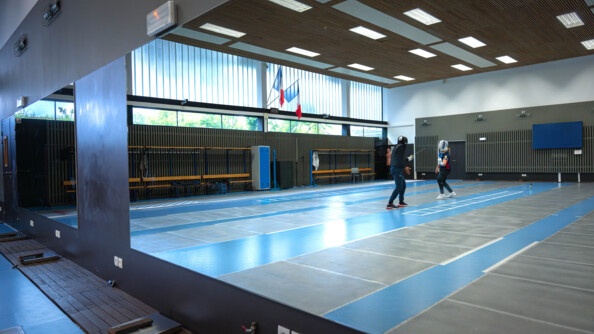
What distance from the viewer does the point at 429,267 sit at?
12.7 ft

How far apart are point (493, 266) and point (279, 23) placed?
7108 mm

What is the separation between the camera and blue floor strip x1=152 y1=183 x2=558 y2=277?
4.14m

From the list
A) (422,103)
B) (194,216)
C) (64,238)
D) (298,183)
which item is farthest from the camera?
(422,103)

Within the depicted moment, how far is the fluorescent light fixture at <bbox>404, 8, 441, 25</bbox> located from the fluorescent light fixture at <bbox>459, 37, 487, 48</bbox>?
6.40 ft

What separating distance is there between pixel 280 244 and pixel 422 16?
6.64 meters

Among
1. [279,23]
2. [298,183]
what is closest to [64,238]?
[279,23]

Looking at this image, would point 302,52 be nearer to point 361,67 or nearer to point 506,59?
point 361,67

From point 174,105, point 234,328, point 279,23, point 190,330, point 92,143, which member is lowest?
point 190,330

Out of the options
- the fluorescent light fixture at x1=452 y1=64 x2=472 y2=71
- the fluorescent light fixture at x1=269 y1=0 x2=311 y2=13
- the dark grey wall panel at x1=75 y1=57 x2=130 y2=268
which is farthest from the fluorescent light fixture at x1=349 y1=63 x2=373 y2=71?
the dark grey wall panel at x1=75 y1=57 x2=130 y2=268

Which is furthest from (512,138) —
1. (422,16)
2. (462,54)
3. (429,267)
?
(429,267)

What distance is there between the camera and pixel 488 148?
20.8 m

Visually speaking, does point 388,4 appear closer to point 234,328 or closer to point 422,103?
point 234,328

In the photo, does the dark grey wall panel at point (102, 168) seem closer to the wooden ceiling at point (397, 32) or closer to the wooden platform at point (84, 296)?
the wooden platform at point (84, 296)

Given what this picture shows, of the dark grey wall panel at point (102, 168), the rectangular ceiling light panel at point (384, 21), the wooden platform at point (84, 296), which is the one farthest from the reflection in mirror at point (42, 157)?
the rectangular ceiling light panel at point (384, 21)
